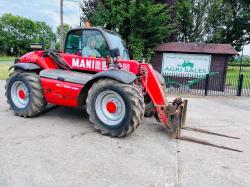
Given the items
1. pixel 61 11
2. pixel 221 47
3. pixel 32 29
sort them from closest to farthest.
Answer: pixel 221 47
pixel 61 11
pixel 32 29

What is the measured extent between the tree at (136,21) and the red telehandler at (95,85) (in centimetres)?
717

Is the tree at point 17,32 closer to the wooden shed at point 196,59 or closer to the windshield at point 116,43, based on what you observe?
the wooden shed at point 196,59

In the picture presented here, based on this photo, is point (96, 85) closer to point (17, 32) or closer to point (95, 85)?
point (95, 85)

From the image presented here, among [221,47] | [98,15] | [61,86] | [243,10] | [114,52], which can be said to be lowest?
[61,86]

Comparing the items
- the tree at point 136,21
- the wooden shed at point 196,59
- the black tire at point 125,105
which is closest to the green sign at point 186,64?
the wooden shed at point 196,59

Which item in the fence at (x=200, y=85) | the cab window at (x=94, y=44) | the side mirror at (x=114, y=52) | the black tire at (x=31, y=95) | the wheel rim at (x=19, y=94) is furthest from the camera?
the fence at (x=200, y=85)

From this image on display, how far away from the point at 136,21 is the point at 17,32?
242ft

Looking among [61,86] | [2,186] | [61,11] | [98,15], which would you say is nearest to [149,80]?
[61,86]

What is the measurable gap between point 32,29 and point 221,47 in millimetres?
77498

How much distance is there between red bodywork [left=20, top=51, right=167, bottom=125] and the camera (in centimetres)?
471

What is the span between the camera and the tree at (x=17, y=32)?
227 ft

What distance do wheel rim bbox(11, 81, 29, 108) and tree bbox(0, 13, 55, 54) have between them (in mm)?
69917

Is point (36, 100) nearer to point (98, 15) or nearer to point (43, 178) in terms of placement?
point (43, 178)

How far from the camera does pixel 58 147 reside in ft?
12.7
